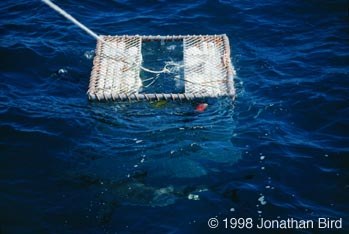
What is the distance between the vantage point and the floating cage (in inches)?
396

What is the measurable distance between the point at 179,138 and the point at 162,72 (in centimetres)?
230

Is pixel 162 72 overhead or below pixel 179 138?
overhead

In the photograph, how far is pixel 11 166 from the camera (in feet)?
30.2

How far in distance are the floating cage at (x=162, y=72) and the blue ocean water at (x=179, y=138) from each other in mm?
512

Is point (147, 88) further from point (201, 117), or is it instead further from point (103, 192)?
point (103, 192)

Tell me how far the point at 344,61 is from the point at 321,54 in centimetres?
72

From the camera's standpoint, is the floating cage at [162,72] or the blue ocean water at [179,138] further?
the floating cage at [162,72]

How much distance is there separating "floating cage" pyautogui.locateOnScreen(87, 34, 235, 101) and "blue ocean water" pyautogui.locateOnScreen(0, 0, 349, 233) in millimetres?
512

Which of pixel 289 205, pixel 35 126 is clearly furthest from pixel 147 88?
pixel 289 205

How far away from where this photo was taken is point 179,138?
32.1 ft

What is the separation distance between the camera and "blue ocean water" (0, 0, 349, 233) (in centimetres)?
824

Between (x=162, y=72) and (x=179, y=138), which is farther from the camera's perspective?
(x=162, y=72)

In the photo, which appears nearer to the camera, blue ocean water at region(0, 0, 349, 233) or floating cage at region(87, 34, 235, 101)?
blue ocean water at region(0, 0, 349, 233)

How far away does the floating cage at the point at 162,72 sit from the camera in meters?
10.1
